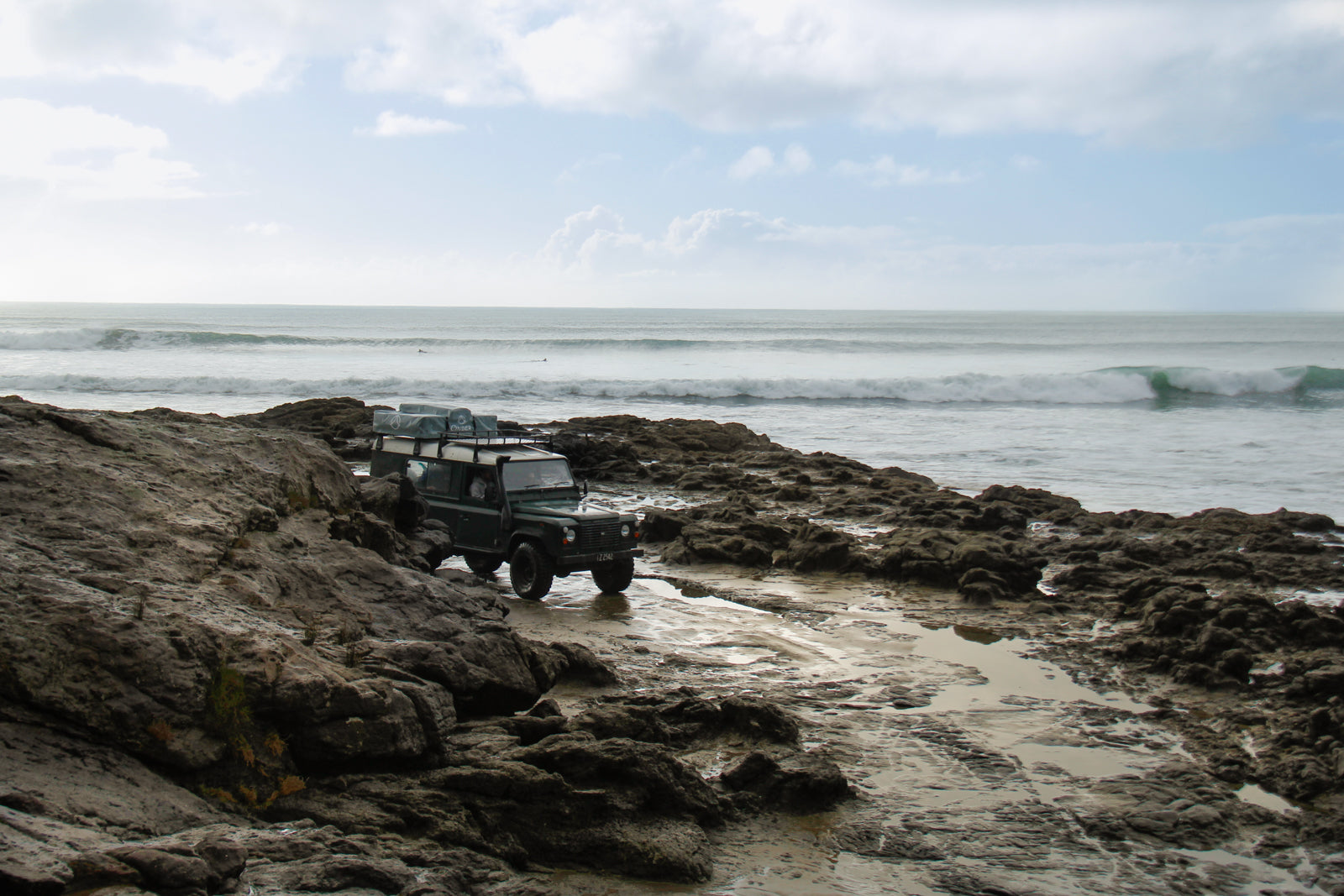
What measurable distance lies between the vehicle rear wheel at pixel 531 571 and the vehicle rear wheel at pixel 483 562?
370 mm

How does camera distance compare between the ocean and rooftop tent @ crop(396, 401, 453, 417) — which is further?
the ocean

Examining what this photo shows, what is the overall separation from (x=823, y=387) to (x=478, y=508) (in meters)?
34.1

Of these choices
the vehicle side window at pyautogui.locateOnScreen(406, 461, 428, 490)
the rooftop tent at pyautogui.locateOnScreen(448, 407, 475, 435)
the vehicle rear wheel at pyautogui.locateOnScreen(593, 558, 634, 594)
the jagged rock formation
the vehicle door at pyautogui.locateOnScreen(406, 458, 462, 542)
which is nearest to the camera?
the jagged rock formation

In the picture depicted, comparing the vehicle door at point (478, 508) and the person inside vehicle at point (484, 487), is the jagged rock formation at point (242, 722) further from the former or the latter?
the person inside vehicle at point (484, 487)

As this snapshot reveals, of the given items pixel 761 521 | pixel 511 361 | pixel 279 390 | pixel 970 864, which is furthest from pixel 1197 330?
pixel 970 864

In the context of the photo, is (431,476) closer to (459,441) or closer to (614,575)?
(459,441)

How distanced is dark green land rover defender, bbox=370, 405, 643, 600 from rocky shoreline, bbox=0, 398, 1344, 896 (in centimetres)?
136

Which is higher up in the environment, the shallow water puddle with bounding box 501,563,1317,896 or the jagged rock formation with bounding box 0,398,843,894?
the jagged rock formation with bounding box 0,398,843,894

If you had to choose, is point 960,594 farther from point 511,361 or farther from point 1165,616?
point 511,361

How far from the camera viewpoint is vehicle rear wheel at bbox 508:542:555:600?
38.5 feet

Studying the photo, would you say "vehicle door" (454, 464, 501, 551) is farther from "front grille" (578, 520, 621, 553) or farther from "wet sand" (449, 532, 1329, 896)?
"front grille" (578, 520, 621, 553)

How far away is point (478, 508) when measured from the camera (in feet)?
40.9

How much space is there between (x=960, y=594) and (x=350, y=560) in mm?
8129

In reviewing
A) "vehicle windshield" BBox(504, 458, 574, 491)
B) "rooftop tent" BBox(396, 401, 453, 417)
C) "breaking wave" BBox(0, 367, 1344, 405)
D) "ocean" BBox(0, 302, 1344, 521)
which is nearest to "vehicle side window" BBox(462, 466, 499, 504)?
"vehicle windshield" BBox(504, 458, 574, 491)
